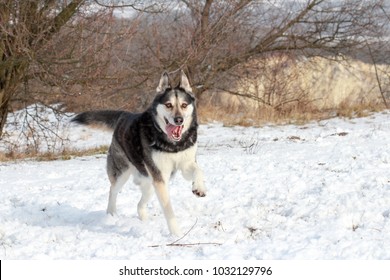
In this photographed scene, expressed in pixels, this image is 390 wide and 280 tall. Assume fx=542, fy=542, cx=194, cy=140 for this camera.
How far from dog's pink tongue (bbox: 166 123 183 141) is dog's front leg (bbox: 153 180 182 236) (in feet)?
1.32

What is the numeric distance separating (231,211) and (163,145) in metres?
0.96

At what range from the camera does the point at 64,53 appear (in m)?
10.1

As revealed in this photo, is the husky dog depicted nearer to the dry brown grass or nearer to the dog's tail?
the dog's tail

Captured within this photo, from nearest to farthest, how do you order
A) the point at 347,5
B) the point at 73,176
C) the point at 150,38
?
the point at 73,176 < the point at 150,38 < the point at 347,5

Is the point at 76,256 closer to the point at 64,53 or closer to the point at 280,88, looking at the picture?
the point at 64,53

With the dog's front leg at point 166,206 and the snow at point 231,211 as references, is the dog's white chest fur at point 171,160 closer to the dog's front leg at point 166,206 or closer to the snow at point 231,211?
the dog's front leg at point 166,206

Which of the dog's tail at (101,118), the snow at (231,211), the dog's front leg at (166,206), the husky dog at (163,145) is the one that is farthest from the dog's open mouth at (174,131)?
the dog's tail at (101,118)

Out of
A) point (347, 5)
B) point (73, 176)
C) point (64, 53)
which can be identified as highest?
point (347, 5)

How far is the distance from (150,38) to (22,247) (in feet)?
32.1

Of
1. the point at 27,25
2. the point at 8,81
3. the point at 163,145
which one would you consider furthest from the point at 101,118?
the point at 8,81

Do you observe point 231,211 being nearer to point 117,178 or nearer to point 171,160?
point 171,160

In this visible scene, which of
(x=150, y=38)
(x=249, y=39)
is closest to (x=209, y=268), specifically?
(x=150, y=38)

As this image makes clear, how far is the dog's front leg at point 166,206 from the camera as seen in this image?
462cm

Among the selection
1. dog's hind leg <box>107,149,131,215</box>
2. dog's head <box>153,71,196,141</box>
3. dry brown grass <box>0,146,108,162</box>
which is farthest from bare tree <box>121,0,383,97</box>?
dog's head <box>153,71,196,141</box>
